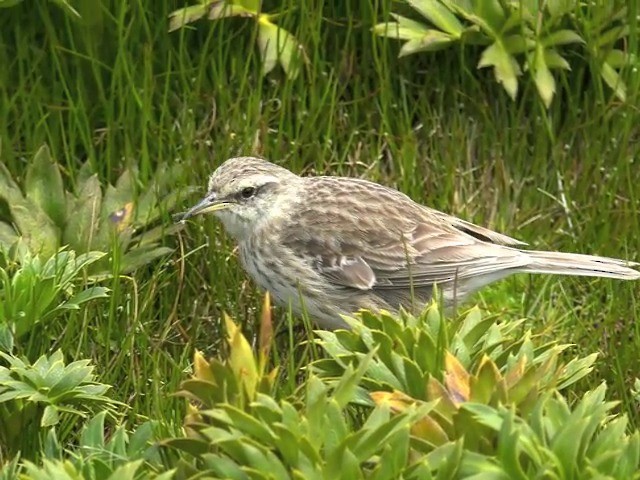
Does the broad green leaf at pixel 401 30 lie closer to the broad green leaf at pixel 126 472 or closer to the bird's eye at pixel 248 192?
the bird's eye at pixel 248 192

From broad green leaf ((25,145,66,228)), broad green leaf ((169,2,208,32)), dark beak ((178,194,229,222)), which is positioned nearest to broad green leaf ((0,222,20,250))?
broad green leaf ((25,145,66,228))

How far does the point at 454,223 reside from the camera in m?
5.65

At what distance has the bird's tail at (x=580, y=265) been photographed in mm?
5156

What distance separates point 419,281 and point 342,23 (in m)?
1.42

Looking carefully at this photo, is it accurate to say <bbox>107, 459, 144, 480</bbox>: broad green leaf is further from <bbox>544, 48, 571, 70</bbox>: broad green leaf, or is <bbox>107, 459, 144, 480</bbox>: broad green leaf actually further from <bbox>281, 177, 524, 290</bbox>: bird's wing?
<bbox>544, 48, 571, 70</bbox>: broad green leaf

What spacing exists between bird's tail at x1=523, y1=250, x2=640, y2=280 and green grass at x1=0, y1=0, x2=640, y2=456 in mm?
217

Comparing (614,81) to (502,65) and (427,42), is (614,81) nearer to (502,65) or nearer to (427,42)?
(502,65)

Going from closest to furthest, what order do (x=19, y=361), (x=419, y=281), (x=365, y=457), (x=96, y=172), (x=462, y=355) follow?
(x=365, y=457) < (x=462, y=355) < (x=19, y=361) < (x=419, y=281) < (x=96, y=172)

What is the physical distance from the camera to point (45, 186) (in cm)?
557

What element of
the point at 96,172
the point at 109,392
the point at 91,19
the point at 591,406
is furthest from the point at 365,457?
the point at 91,19

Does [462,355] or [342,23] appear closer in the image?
[462,355]

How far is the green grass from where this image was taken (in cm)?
565

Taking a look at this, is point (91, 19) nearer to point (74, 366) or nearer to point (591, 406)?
point (74, 366)

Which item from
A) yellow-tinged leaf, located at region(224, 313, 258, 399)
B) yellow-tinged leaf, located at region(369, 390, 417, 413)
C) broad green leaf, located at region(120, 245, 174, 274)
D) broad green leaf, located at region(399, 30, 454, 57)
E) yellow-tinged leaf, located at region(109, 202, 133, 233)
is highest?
yellow-tinged leaf, located at region(224, 313, 258, 399)
